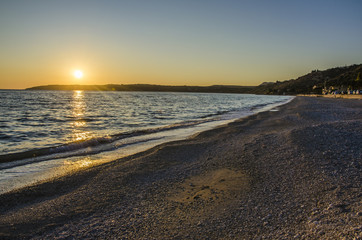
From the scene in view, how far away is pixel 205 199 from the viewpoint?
5.25 meters

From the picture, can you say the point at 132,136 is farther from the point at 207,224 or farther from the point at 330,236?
the point at 330,236

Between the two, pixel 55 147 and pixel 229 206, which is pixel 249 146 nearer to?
pixel 229 206

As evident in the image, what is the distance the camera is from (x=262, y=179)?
6.11 metres

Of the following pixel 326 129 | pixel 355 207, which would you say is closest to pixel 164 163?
pixel 355 207

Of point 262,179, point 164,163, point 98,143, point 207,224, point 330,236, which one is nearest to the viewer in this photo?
point 330,236

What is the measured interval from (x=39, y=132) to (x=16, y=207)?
1306 centimetres

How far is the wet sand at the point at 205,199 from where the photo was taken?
155 inches

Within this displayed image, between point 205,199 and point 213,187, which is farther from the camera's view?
point 213,187

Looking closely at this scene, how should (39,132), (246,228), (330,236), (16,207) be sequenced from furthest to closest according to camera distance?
(39,132)
(16,207)
(246,228)
(330,236)

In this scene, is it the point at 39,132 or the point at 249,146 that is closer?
the point at 249,146

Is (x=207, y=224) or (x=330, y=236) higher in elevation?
(x=330, y=236)

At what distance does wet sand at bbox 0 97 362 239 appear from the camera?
393 centimetres

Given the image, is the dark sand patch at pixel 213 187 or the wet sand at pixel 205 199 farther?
the dark sand patch at pixel 213 187

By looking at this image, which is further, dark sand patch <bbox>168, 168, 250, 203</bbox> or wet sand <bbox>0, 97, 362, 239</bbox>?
dark sand patch <bbox>168, 168, 250, 203</bbox>
